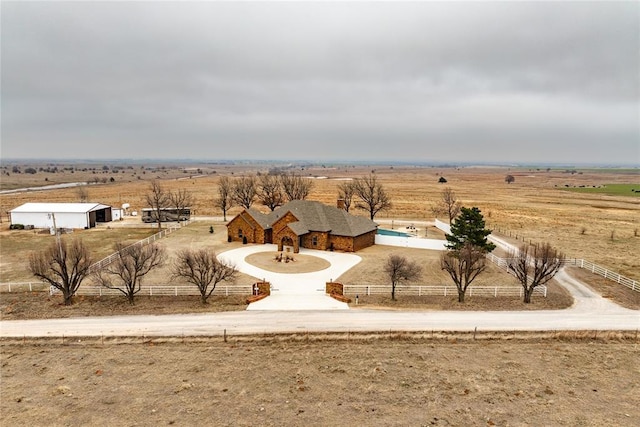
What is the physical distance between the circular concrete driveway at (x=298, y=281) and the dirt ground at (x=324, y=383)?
5.11 m

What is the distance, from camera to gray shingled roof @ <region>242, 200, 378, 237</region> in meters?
44.7

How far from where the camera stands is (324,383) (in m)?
17.8

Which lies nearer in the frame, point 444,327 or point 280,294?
point 444,327

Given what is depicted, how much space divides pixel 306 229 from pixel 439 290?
18.8 metres

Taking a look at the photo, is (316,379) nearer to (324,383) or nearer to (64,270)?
(324,383)

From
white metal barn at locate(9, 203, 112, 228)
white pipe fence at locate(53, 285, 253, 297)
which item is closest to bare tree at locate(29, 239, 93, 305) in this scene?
white pipe fence at locate(53, 285, 253, 297)

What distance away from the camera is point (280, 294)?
1152 inches

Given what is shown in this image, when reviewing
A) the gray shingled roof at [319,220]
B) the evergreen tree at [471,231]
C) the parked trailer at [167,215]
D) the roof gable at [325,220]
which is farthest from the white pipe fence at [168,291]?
the parked trailer at [167,215]

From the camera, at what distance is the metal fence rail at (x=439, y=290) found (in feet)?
96.9

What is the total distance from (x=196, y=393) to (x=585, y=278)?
32.9 meters

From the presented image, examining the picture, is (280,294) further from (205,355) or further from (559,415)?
(559,415)

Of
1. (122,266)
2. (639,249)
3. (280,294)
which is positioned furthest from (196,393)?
(639,249)

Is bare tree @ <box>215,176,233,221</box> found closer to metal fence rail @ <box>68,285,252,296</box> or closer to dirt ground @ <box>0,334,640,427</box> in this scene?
metal fence rail @ <box>68,285,252,296</box>

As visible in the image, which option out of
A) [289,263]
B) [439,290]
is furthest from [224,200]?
[439,290]
